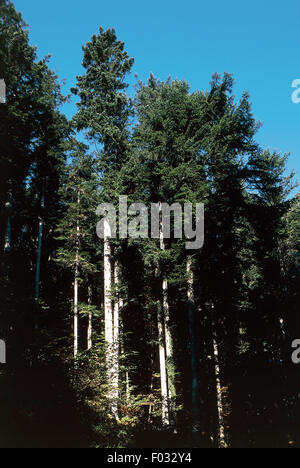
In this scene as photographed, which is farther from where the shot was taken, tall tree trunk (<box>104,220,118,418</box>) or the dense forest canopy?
the dense forest canopy

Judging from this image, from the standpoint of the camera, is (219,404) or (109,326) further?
(219,404)

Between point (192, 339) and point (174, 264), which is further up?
point (174, 264)

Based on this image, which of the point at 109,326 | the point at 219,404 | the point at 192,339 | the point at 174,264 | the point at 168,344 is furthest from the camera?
the point at 174,264

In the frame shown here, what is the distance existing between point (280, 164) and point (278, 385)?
48.7ft

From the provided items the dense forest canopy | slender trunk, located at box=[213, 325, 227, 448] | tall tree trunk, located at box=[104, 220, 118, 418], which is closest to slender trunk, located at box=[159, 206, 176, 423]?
the dense forest canopy

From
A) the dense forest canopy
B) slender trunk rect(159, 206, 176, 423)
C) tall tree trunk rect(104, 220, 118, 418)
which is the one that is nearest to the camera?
tall tree trunk rect(104, 220, 118, 418)

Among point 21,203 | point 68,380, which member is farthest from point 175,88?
point 68,380

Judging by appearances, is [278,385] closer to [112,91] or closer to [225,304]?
[225,304]

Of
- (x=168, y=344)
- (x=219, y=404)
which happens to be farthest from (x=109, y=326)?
(x=219, y=404)

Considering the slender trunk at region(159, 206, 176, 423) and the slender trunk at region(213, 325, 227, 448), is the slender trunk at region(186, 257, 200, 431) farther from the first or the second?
the slender trunk at region(213, 325, 227, 448)

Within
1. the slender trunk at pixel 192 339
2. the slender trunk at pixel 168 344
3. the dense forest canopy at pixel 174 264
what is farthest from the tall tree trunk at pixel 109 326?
the slender trunk at pixel 192 339

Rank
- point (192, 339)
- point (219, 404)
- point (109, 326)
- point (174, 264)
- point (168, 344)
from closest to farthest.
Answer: point (109, 326) → point (192, 339) → point (168, 344) → point (219, 404) → point (174, 264)

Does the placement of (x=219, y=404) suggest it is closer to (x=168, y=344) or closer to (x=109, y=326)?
(x=168, y=344)
